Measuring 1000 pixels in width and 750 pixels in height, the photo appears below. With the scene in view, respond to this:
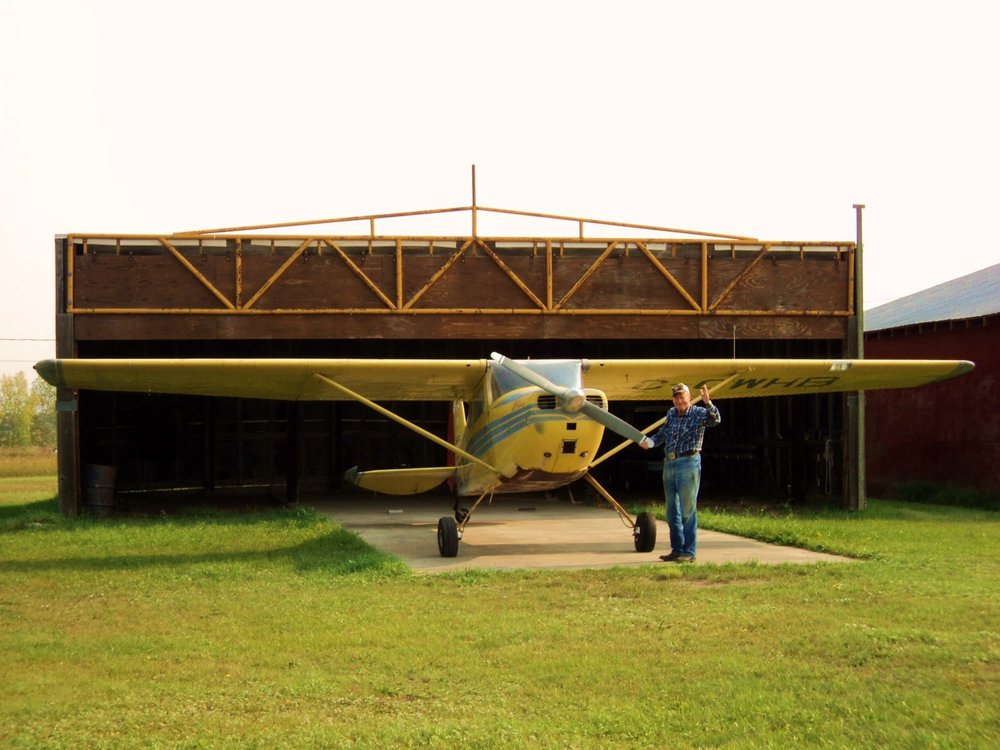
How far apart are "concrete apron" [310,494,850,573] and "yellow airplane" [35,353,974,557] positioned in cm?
53

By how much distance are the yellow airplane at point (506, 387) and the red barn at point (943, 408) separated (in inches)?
249

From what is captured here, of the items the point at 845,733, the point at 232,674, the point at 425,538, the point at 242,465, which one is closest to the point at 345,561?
the point at 425,538

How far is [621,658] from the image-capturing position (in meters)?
5.99

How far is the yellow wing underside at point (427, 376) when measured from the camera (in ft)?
36.8

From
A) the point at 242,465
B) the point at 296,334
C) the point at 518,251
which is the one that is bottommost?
the point at 242,465

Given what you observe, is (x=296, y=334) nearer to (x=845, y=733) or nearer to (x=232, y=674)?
(x=232, y=674)

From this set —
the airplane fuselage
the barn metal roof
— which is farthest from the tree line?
the airplane fuselage

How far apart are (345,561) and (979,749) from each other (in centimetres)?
701

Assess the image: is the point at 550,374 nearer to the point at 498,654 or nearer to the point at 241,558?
the point at 241,558

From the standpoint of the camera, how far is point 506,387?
36.3 ft

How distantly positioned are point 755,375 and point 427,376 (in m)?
4.31

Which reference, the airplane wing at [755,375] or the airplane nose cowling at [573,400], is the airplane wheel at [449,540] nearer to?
the airplane nose cowling at [573,400]

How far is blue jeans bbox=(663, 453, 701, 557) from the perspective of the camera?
33.9ft

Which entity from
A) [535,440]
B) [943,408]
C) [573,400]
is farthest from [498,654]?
[943,408]
